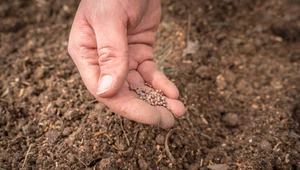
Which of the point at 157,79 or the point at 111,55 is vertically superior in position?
the point at 111,55

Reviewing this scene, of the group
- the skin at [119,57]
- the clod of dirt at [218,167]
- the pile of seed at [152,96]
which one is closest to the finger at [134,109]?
the skin at [119,57]

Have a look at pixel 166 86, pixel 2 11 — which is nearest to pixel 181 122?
pixel 166 86

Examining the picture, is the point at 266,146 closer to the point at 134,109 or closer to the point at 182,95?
the point at 182,95

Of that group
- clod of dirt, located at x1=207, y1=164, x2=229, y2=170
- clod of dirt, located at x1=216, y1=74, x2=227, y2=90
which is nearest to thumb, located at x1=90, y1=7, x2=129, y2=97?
clod of dirt, located at x1=207, y1=164, x2=229, y2=170

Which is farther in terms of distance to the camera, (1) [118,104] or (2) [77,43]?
(2) [77,43]

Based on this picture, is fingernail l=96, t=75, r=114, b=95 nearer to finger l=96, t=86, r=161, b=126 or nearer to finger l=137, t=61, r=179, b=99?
finger l=96, t=86, r=161, b=126

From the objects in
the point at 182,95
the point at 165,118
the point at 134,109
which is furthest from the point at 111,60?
the point at 182,95

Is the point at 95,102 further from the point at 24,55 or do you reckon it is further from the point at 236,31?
the point at 236,31
